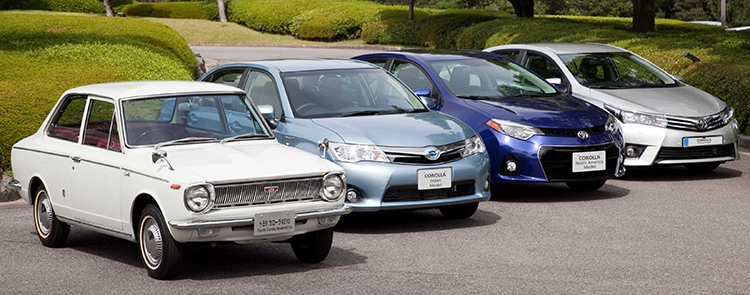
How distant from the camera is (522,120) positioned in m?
9.38

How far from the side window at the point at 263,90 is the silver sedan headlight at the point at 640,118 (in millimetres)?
4511

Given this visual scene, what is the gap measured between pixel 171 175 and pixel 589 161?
198 inches

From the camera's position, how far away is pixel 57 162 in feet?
23.4

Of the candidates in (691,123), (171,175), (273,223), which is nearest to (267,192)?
(273,223)

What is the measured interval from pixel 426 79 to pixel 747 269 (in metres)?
4.79

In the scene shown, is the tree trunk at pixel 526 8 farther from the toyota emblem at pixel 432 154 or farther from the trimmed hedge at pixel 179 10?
the toyota emblem at pixel 432 154

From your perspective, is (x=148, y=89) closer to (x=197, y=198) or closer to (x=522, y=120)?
(x=197, y=198)

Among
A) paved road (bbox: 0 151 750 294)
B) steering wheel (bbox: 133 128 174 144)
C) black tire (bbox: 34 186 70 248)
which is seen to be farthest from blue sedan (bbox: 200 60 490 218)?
black tire (bbox: 34 186 70 248)

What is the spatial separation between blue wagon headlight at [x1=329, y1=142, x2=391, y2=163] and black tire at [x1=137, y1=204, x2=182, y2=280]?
2.11 meters

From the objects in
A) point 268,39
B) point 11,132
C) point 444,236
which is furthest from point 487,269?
point 268,39

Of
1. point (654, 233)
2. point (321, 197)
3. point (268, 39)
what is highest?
point (321, 197)

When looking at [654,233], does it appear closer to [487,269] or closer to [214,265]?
[487,269]

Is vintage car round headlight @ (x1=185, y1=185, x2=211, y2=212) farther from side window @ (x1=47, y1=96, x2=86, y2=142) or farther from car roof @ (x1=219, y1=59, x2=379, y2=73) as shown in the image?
car roof @ (x1=219, y1=59, x2=379, y2=73)

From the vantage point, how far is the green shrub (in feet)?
204
